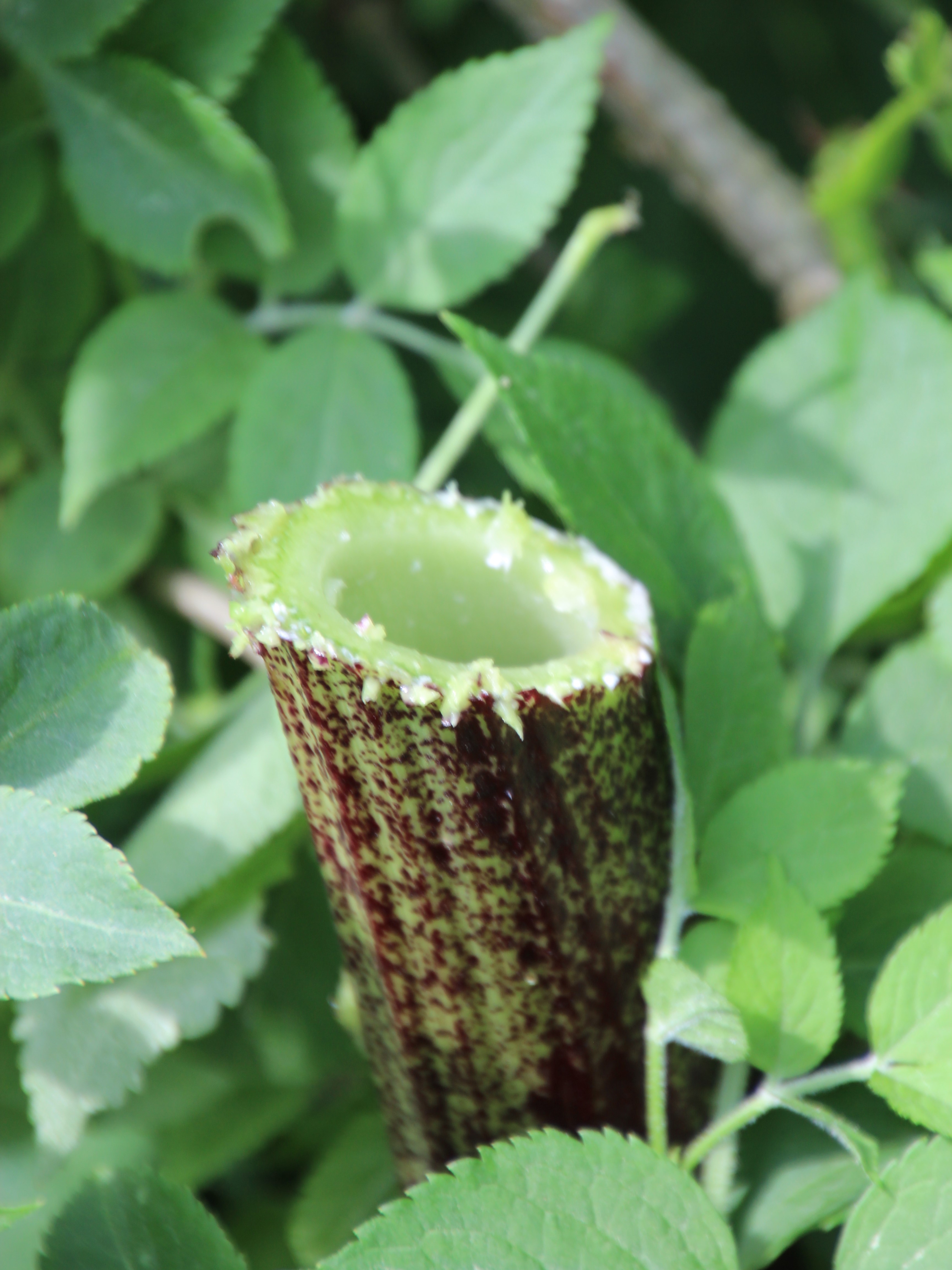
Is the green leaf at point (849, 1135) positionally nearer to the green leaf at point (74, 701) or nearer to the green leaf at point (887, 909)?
the green leaf at point (887, 909)

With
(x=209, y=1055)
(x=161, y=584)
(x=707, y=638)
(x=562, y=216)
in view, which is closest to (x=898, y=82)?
(x=562, y=216)

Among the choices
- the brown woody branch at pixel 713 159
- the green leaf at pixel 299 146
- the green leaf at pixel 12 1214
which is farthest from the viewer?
the brown woody branch at pixel 713 159

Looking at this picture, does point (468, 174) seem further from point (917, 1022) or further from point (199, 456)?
point (917, 1022)

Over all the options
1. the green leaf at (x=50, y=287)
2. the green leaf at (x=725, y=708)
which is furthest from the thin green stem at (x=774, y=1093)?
the green leaf at (x=50, y=287)

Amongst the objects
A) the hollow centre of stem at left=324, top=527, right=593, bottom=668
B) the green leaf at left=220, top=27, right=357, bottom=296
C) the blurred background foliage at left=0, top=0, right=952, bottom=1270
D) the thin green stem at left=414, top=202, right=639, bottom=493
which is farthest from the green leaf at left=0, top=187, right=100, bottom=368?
the hollow centre of stem at left=324, top=527, right=593, bottom=668

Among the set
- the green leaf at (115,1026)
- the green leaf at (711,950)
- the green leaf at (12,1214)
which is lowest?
the green leaf at (115,1026)

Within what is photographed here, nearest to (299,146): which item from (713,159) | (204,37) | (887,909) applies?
(204,37)

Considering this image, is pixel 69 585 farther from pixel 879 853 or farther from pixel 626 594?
pixel 879 853
